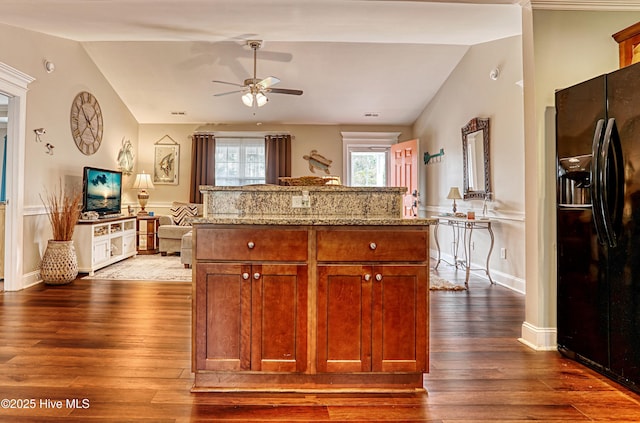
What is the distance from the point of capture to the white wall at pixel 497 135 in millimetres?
4309

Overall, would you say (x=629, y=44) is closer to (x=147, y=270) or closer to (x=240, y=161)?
(x=147, y=270)

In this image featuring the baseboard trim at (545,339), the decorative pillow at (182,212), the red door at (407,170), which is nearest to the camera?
the baseboard trim at (545,339)

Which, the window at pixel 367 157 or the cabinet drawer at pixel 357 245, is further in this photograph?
the window at pixel 367 157

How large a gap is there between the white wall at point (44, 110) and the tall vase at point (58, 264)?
19 centimetres

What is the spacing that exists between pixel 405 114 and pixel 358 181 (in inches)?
62.9

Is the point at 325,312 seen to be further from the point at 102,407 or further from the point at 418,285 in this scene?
the point at 102,407

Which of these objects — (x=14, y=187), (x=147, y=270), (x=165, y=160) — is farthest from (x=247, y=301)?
(x=165, y=160)

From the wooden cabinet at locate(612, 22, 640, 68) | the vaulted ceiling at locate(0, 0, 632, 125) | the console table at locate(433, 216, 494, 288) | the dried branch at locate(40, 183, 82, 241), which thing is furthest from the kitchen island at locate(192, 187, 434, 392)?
the dried branch at locate(40, 183, 82, 241)

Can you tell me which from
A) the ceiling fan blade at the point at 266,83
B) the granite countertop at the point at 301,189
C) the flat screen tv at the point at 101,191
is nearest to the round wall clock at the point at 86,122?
the flat screen tv at the point at 101,191

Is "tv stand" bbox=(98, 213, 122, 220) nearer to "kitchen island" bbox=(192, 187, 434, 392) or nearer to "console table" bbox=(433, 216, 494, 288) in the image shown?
"kitchen island" bbox=(192, 187, 434, 392)

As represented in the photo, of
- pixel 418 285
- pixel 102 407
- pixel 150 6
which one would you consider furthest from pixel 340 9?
pixel 102 407

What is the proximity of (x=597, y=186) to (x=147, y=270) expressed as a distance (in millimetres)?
5235

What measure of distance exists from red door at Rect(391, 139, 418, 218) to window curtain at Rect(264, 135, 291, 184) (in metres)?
2.07

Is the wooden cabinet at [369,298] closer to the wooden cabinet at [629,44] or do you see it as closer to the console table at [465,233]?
the wooden cabinet at [629,44]
